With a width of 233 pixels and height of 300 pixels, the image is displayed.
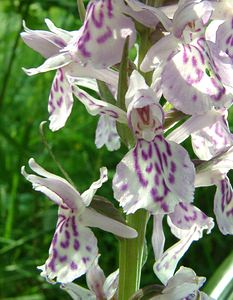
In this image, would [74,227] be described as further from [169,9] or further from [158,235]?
[169,9]

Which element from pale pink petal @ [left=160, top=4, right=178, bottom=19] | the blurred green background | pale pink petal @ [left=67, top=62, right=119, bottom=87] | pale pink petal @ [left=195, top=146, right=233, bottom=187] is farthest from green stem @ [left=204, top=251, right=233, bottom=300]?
pale pink petal @ [left=160, top=4, right=178, bottom=19]

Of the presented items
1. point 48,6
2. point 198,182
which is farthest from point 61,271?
point 48,6

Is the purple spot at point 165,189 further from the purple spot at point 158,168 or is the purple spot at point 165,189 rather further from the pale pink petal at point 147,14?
the pale pink petal at point 147,14

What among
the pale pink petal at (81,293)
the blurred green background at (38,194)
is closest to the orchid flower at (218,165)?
the pale pink petal at (81,293)

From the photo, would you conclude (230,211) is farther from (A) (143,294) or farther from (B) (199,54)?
(B) (199,54)

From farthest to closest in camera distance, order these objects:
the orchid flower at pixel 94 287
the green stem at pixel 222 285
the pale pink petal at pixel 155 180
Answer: the green stem at pixel 222 285 → the orchid flower at pixel 94 287 → the pale pink petal at pixel 155 180
